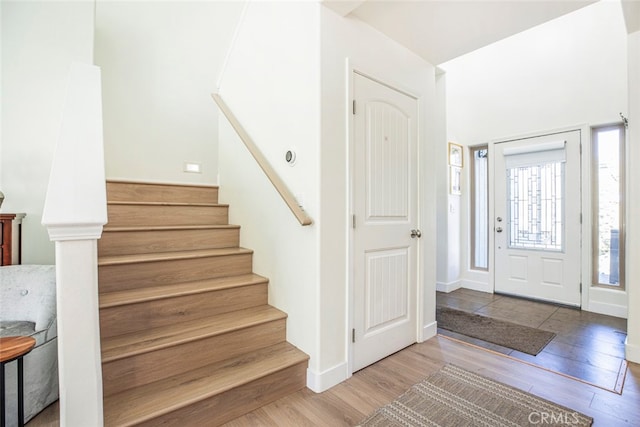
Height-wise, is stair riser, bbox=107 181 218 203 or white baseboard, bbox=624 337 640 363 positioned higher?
stair riser, bbox=107 181 218 203

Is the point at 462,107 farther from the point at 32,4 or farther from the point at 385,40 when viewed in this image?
the point at 32,4

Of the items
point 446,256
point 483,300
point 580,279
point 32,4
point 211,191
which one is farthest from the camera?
point 446,256

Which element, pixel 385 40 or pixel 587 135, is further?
pixel 587 135

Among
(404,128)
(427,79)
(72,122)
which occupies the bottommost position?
(72,122)

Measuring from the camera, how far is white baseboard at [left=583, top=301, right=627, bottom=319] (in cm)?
317

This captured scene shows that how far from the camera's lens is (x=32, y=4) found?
249 cm

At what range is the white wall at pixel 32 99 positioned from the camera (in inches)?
92.4

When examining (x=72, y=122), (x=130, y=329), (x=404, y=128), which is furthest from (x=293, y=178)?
(x=130, y=329)

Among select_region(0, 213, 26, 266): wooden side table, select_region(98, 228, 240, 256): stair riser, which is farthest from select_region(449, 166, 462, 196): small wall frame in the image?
select_region(0, 213, 26, 266): wooden side table

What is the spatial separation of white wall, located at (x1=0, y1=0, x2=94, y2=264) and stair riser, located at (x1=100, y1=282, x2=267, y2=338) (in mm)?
1279

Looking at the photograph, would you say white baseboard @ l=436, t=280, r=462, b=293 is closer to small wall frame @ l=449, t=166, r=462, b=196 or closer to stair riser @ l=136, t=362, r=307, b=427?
small wall frame @ l=449, t=166, r=462, b=196

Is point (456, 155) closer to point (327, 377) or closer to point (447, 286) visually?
point (447, 286)

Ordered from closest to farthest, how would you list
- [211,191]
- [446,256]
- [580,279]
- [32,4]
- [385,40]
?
[385,40] < [32,4] < [211,191] < [580,279] < [446,256]

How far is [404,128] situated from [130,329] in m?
2.36
